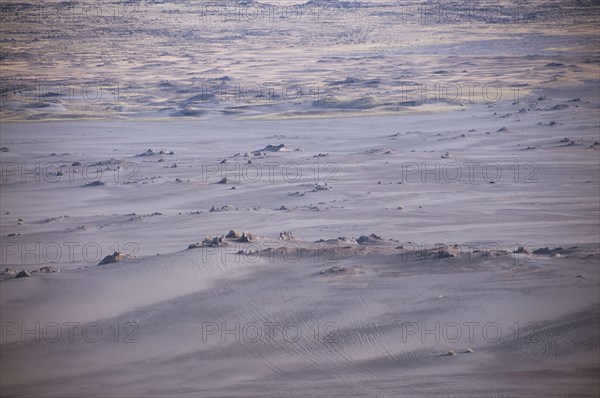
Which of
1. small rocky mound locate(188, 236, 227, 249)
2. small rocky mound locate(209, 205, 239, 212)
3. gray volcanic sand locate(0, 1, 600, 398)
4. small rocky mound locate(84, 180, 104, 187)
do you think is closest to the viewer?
gray volcanic sand locate(0, 1, 600, 398)

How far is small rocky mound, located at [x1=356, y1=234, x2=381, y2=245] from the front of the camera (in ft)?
42.3

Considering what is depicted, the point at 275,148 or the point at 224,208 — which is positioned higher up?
the point at 275,148

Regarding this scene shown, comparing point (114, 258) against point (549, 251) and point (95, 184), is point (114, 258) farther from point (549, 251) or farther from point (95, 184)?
point (95, 184)

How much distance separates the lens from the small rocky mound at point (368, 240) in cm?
1291

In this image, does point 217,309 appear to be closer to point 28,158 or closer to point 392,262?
point 392,262

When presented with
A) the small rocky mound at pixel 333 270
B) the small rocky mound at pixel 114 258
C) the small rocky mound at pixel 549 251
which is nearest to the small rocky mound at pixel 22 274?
the small rocky mound at pixel 114 258

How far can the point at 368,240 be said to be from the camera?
42.6ft

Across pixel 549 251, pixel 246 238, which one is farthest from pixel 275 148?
pixel 549 251

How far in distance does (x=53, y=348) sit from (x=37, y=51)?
51959mm

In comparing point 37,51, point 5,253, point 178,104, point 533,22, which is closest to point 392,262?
point 5,253

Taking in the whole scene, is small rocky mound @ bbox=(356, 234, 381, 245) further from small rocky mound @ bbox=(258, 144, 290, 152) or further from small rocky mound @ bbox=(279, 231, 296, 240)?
small rocky mound @ bbox=(258, 144, 290, 152)

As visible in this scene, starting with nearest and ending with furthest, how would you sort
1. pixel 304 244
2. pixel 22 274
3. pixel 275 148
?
1. pixel 22 274
2. pixel 304 244
3. pixel 275 148

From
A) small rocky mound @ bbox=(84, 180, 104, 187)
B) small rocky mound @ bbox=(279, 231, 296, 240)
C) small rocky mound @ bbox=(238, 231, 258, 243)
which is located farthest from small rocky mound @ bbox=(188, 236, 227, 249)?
small rocky mound @ bbox=(84, 180, 104, 187)

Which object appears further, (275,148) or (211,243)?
(275,148)
